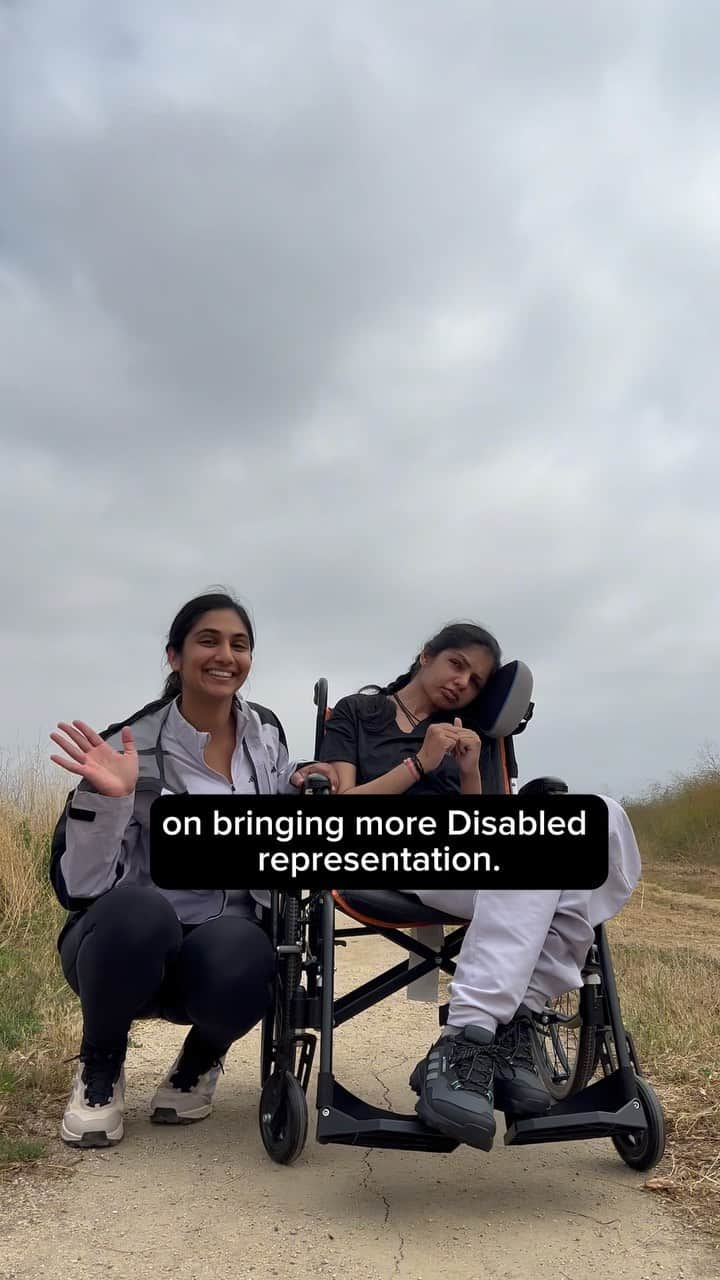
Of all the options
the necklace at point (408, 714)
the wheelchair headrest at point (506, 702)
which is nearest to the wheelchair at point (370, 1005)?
the wheelchair headrest at point (506, 702)

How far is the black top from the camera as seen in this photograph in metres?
3.35

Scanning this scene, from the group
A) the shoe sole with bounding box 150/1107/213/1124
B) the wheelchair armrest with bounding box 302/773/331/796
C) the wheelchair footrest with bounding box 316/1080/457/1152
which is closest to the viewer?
the wheelchair footrest with bounding box 316/1080/457/1152

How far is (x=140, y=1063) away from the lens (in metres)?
3.91

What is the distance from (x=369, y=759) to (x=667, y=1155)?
1.34 meters

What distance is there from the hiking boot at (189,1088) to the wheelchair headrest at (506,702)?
1244mm

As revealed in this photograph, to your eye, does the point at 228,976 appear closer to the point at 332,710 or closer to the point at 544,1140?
the point at 544,1140

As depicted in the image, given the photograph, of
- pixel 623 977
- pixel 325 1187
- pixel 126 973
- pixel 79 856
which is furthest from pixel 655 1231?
pixel 623 977

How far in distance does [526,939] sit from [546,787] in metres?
0.51

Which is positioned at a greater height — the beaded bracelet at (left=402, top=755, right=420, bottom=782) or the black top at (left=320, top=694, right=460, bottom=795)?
the black top at (left=320, top=694, right=460, bottom=795)

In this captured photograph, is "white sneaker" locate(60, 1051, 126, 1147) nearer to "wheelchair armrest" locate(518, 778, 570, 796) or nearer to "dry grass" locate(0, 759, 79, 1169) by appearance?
"dry grass" locate(0, 759, 79, 1169)

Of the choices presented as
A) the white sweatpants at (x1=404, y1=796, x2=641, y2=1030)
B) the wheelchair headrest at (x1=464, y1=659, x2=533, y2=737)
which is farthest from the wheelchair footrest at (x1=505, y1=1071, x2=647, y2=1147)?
the wheelchair headrest at (x1=464, y1=659, x2=533, y2=737)

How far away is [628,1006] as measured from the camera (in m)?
4.44

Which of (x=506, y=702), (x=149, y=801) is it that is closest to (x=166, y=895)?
(x=149, y=801)

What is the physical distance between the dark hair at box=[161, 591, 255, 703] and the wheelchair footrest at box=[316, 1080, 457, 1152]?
1218mm
